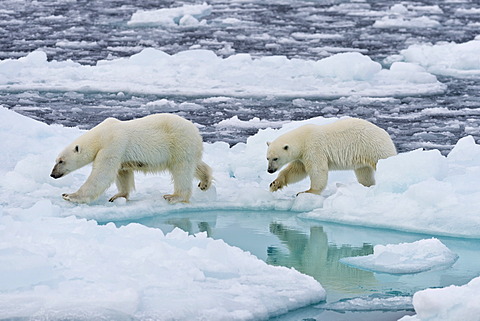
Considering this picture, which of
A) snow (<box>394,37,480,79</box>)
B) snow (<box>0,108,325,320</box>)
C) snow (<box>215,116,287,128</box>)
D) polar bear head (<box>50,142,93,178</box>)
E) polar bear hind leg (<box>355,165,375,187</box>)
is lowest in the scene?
snow (<box>394,37,480,79</box>)

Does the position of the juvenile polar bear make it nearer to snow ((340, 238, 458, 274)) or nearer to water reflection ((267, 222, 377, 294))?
water reflection ((267, 222, 377, 294))

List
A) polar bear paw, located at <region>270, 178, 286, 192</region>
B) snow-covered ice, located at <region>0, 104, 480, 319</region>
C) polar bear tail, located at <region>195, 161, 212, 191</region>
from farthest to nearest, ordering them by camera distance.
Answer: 1. polar bear paw, located at <region>270, 178, 286, 192</region>
2. polar bear tail, located at <region>195, 161, 212, 191</region>
3. snow-covered ice, located at <region>0, 104, 480, 319</region>

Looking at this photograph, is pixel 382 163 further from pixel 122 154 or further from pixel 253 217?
pixel 122 154

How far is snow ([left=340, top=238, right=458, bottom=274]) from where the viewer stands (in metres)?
4.77

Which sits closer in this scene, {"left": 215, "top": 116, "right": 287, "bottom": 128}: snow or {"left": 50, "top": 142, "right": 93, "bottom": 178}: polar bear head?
{"left": 50, "top": 142, "right": 93, "bottom": 178}: polar bear head

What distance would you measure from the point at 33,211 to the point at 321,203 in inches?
79.4

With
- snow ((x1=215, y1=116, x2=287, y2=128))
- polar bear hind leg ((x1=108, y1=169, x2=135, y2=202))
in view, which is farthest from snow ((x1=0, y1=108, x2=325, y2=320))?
snow ((x1=215, y1=116, x2=287, y2=128))

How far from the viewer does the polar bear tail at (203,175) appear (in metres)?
6.28


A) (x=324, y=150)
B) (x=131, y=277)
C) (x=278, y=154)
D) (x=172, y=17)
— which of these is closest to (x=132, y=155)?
(x=278, y=154)

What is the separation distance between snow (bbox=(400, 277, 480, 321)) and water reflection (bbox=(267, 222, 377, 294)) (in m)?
0.78

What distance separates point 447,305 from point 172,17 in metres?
16.8

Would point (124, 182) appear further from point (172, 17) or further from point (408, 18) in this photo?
point (408, 18)

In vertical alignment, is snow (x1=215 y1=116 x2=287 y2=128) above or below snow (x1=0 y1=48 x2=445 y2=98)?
above

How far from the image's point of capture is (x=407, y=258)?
4852 millimetres
